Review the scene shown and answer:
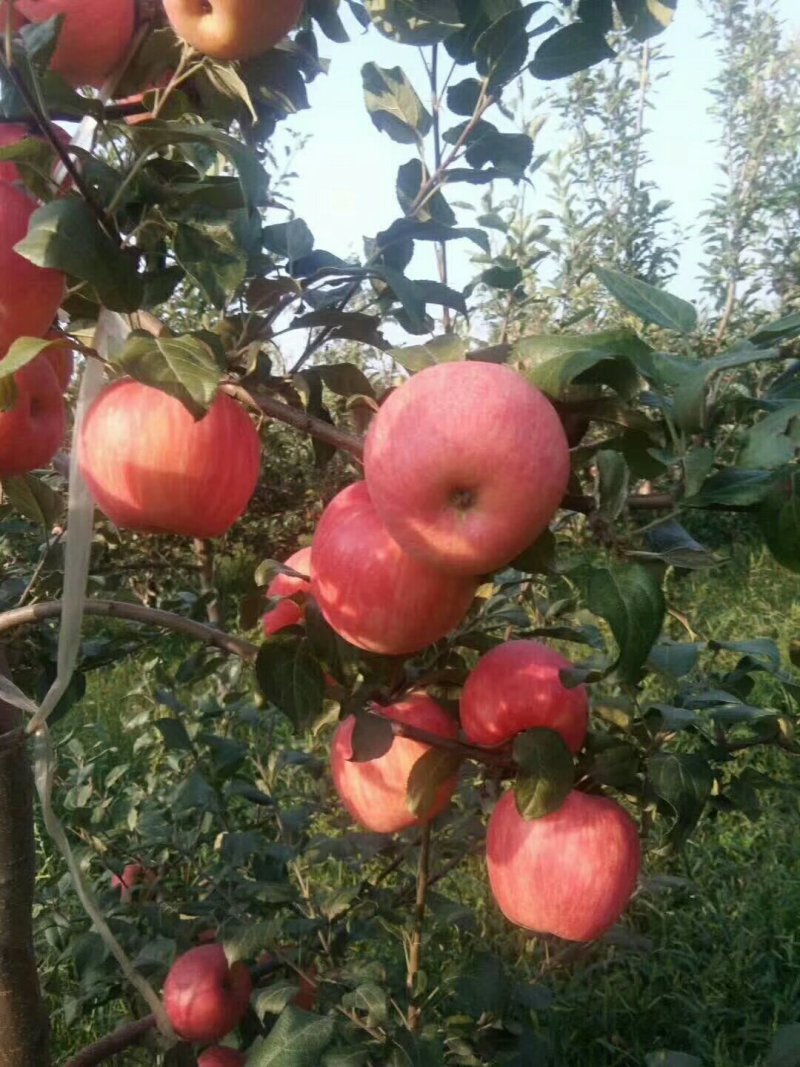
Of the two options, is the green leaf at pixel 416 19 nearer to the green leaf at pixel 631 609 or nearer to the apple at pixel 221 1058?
the green leaf at pixel 631 609

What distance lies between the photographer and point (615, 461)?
60cm

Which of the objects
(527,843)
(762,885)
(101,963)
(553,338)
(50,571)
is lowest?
(762,885)

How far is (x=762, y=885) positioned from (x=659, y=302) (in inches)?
71.2

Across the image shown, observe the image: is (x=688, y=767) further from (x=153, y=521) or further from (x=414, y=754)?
(x=153, y=521)

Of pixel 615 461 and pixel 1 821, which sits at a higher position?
pixel 615 461

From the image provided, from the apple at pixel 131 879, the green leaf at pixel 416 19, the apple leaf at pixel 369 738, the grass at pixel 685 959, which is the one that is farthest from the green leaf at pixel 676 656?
the apple at pixel 131 879

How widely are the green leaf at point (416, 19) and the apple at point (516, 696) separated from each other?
21.6 inches

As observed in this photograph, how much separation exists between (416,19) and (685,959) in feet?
5.71

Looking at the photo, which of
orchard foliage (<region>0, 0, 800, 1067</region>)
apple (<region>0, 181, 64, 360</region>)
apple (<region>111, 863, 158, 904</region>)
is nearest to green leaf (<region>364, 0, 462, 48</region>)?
orchard foliage (<region>0, 0, 800, 1067</region>)

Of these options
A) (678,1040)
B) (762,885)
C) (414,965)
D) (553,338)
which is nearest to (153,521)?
(553,338)

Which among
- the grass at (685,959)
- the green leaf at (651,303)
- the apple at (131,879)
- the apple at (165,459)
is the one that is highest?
the green leaf at (651,303)

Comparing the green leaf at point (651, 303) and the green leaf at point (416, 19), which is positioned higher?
the green leaf at point (416, 19)

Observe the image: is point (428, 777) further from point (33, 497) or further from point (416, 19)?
point (416, 19)

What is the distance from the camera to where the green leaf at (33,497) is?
1070 millimetres
